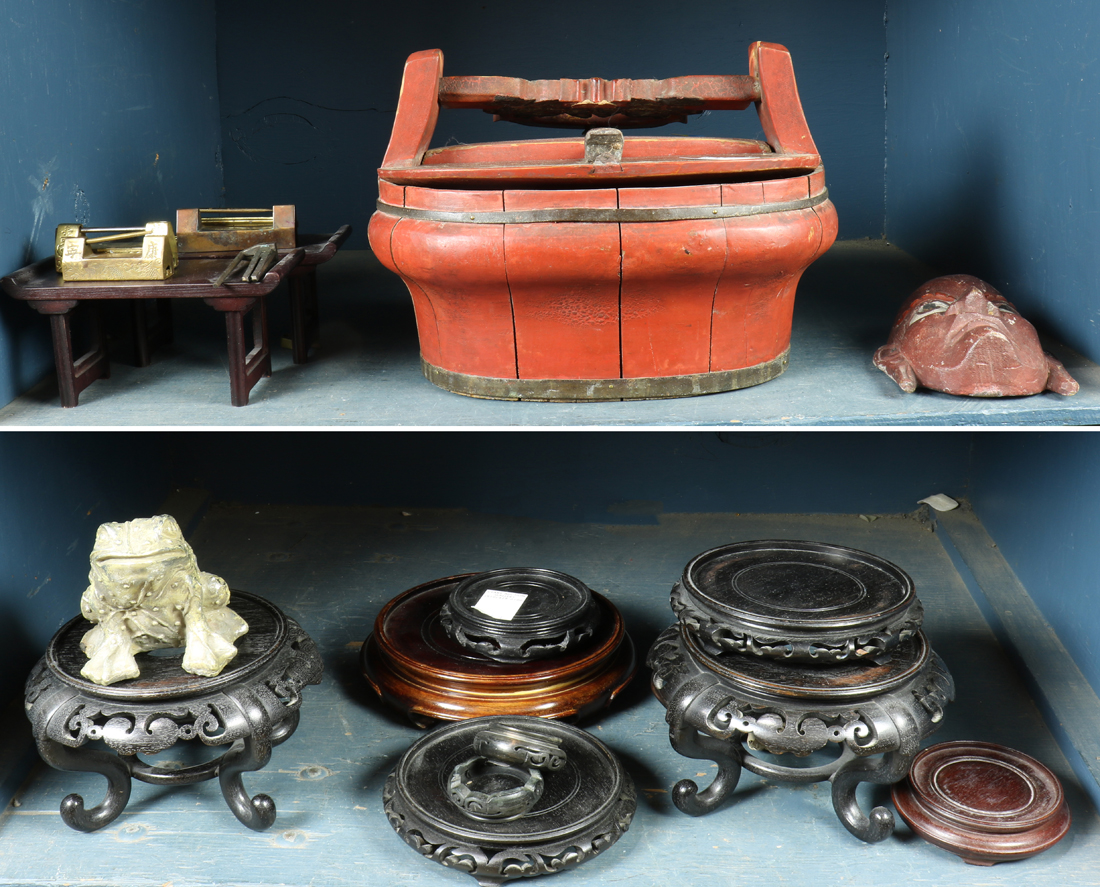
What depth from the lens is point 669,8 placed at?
305cm

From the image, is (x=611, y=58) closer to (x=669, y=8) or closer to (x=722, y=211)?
(x=669, y=8)

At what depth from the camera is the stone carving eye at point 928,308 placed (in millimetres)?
1957

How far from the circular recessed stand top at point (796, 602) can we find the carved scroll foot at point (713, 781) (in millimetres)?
162

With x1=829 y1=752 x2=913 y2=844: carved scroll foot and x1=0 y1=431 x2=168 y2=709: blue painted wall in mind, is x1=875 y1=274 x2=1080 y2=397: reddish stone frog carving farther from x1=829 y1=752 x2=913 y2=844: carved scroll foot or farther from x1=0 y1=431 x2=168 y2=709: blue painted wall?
x1=0 y1=431 x2=168 y2=709: blue painted wall

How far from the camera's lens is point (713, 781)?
1.94 meters

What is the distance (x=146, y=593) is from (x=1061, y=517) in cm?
185

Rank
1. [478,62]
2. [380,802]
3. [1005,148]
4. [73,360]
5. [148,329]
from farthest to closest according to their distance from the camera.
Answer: [478,62] < [1005,148] < [148,329] < [380,802] < [73,360]

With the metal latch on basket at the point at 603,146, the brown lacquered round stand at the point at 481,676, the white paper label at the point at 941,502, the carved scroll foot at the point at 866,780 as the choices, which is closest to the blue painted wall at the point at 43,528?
the brown lacquered round stand at the point at 481,676

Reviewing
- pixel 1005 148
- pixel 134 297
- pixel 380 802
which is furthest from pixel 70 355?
pixel 1005 148

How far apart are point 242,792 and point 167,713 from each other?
9.6 inches

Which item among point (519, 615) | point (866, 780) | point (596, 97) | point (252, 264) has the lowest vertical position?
point (866, 780)

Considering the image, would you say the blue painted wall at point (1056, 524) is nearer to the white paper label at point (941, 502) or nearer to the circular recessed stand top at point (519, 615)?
the white paper label at point (941, 502)

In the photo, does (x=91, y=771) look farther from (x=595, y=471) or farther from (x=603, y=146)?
(x=595, y=471)

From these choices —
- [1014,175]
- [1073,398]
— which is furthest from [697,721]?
[1014,175]
